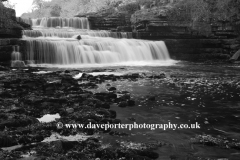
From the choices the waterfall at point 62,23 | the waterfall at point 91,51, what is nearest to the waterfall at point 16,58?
the waterfall at point 91,51

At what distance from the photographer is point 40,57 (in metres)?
22.8

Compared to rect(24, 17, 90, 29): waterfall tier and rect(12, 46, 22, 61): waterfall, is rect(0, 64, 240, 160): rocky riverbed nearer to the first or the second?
rect(12, 46, 22, 61): waterfall

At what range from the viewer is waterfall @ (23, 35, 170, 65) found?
74.8 ft

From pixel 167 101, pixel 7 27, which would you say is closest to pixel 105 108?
pixel 167 101

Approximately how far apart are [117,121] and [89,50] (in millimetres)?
17934

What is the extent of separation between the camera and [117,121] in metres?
7.03

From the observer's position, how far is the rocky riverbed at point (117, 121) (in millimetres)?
5145

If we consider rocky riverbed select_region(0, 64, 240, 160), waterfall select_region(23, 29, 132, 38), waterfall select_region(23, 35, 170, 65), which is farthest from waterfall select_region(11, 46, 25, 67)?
rocky riverbed select_region(0, 64, 240, 160)

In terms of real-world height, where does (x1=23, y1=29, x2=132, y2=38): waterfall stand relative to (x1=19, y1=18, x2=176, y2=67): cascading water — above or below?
above

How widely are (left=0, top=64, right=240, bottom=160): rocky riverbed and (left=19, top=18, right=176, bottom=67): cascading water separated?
10.5 metres

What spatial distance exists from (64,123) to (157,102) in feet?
14.2

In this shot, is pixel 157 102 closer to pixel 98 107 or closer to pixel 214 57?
pixel 98 107
